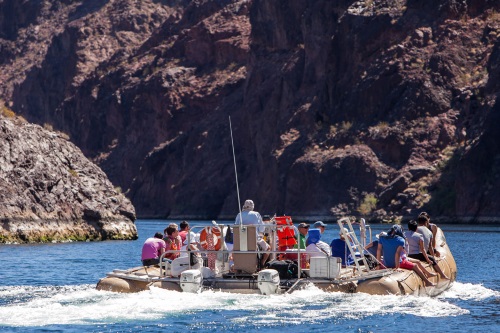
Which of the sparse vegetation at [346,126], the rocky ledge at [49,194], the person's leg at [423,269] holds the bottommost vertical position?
the person's leg at [423,269]

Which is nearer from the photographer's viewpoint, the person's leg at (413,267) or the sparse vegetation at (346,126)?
the person's leg at (413,267)

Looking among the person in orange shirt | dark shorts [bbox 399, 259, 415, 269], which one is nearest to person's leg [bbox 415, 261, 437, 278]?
dark shorts [bbox 399, 259, 415, 269]

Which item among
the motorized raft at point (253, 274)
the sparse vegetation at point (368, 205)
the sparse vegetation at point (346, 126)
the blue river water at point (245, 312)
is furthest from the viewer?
the sparse vegetation at point (346, 126)

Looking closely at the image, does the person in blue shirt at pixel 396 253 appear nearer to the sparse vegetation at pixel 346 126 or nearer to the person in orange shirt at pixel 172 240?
the person in orange shirt at pixel 172 240

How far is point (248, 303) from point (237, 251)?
2.38m

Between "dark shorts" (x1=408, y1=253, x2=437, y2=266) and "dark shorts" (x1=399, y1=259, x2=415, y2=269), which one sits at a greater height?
"dark shorts" (x1=408, y1=253, x2=437, y2=266)

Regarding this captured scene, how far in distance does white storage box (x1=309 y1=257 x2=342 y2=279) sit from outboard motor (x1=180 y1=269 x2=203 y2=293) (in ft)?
10.7

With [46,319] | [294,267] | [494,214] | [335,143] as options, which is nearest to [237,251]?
[294,267]

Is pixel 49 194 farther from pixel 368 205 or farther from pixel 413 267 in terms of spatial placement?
pixel 368 205

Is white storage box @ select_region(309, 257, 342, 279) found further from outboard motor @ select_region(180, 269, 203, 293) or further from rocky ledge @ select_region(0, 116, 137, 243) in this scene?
rocky ledge @ select_region(0, 116, 137, 243)

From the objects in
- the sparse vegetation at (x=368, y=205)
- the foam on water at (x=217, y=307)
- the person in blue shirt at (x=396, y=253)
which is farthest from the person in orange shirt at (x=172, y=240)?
the sparse vegetation at (x=368, y=205)

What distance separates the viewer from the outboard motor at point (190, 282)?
33.0 meters

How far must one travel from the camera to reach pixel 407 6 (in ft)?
583

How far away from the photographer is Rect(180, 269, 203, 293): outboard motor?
33.0 m
